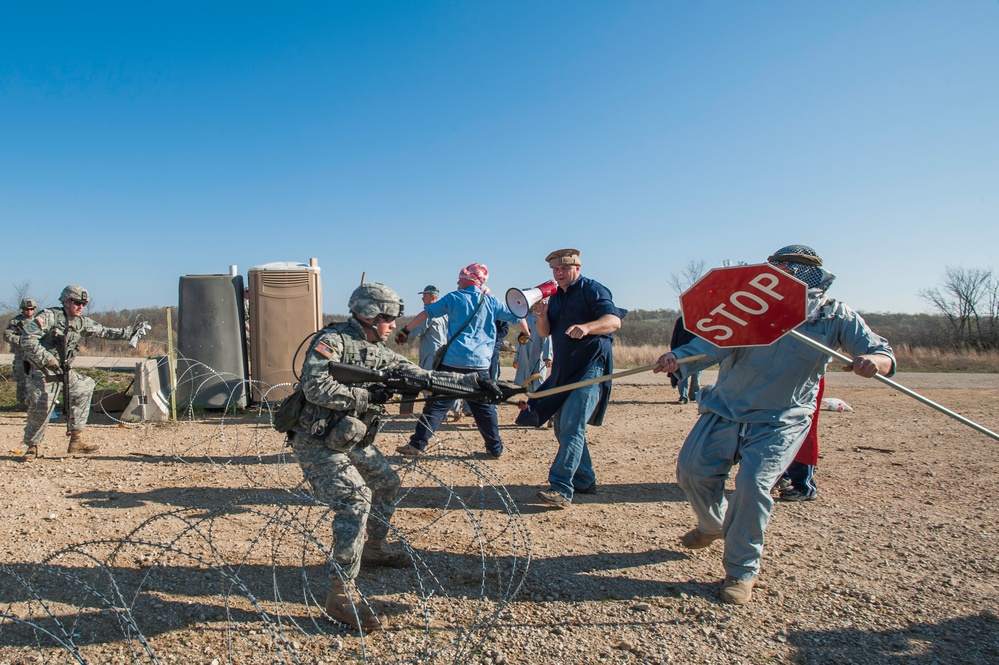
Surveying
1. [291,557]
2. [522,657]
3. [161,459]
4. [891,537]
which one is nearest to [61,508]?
[161,459]

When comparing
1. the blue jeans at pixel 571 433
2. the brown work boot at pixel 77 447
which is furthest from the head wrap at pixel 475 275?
the brown work boot at pixel 77 447

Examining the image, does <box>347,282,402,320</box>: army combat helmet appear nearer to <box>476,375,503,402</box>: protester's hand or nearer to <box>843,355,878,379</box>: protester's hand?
<box>476,375,503,402</box>: protester's hand

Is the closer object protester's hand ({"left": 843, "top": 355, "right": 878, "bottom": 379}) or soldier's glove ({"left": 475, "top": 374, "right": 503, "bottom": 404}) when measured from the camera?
protester's hand ({"left": 843, "top": 355, "right": 878, "bottom": 379})

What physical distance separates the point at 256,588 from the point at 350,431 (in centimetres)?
114

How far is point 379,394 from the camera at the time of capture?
3.40 m

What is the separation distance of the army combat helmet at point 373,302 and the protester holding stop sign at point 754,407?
1552 mm

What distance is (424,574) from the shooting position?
3840 millimetres

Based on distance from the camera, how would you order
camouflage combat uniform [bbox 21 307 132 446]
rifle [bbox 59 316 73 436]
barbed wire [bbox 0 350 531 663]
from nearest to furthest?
1. barbed wire [bbox 0 350 531 663]
2. camouflage combat uniform [bbox 21 307 132 446]
3. rifle [bbox 59 316 73 436]

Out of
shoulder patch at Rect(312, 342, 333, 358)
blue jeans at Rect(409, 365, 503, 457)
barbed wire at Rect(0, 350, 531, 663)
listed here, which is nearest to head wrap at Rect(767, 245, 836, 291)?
barbed wire at Rect(0, 350, 531, 663)

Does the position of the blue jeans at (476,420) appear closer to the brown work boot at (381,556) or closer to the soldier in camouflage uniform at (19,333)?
the brown work boot at (381,556)

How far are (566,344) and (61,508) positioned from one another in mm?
4119

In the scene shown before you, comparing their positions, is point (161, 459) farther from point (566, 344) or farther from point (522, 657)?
point (522, 657)

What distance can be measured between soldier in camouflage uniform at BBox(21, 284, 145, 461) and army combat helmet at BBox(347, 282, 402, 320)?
15.5 ft

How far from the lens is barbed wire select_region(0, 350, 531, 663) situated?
287 centimetres
